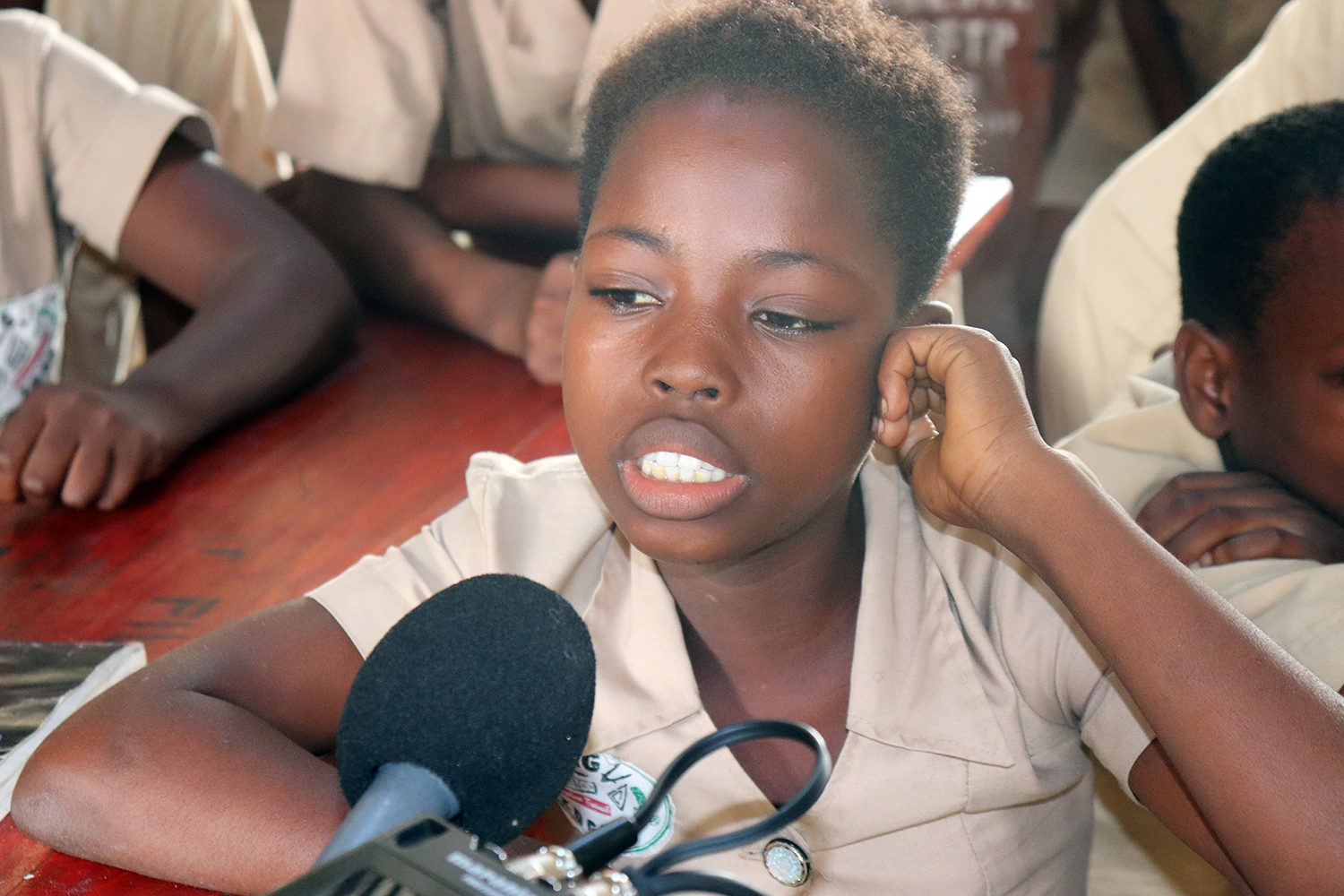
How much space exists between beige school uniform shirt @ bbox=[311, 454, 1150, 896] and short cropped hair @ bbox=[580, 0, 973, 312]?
0.21 m

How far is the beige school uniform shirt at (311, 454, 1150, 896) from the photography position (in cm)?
85

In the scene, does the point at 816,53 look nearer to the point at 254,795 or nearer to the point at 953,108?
the point at 953,108

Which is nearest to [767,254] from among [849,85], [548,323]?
[849,85]

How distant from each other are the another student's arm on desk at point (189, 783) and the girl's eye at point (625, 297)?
0.33 meters

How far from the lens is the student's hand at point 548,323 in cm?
143

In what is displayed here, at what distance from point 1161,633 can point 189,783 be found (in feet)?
1.85

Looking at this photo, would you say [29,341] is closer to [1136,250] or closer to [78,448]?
[78,448]

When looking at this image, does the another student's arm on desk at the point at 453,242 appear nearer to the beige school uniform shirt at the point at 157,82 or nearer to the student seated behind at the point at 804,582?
the beige school uniform shirt at the point at 157,82

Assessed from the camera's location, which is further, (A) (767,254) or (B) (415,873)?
(A) (767,254)

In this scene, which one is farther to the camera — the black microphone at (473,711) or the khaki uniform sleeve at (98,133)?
the khaki uniform sleeve at (98,133)

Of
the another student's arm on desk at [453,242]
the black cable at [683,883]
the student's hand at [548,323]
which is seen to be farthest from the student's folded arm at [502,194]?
the black cable at [683,883]

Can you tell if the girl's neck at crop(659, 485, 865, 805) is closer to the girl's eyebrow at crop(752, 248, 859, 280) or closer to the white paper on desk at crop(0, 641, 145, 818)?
the girl's eyebrow at crop(752, 248, 859, 280)

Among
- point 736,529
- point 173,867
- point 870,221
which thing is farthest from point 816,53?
point 173,867

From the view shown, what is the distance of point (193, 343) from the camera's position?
1.36m
